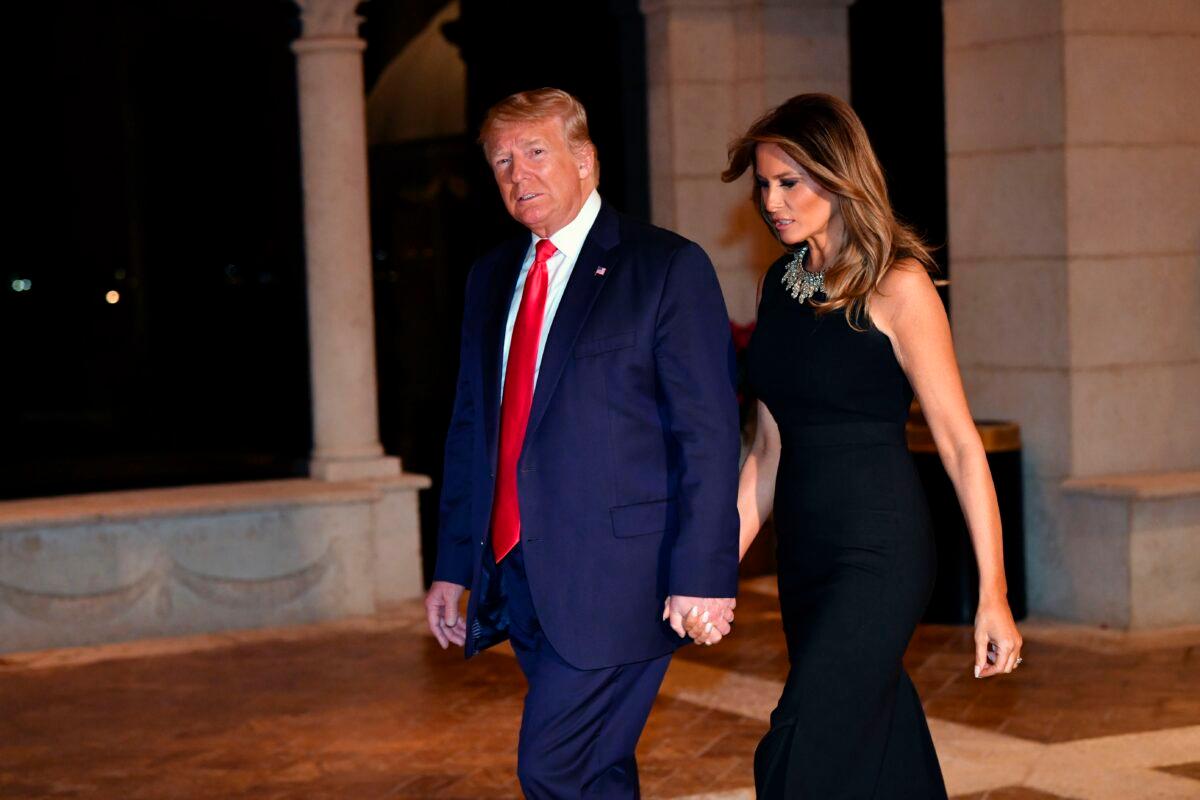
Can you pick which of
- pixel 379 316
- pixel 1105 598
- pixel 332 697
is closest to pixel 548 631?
pixel 332 697

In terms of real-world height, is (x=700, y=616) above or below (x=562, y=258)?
below

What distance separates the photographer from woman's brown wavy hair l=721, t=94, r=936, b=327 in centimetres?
352

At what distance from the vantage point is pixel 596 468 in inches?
140

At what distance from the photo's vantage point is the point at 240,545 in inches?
326

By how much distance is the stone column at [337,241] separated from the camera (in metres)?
8.77

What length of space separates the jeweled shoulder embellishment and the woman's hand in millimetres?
748

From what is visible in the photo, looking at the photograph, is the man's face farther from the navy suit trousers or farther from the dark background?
the dark background

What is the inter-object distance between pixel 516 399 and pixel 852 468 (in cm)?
70

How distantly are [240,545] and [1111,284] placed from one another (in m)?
4.09

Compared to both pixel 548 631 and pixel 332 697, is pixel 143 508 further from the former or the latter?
pixel 548 631

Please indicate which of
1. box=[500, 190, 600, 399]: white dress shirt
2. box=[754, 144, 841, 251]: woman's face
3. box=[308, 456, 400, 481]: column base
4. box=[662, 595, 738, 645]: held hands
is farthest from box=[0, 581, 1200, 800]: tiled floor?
box=[754, 144, 841, 251]: woman's face

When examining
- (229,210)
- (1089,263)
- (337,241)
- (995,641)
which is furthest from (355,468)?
(995,641)

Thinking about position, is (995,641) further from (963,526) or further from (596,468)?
(963,526)

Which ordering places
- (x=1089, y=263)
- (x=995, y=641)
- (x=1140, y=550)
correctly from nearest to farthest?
(x=995, y=641)
(x=1140, y=550)
(x=1089, y=263)
